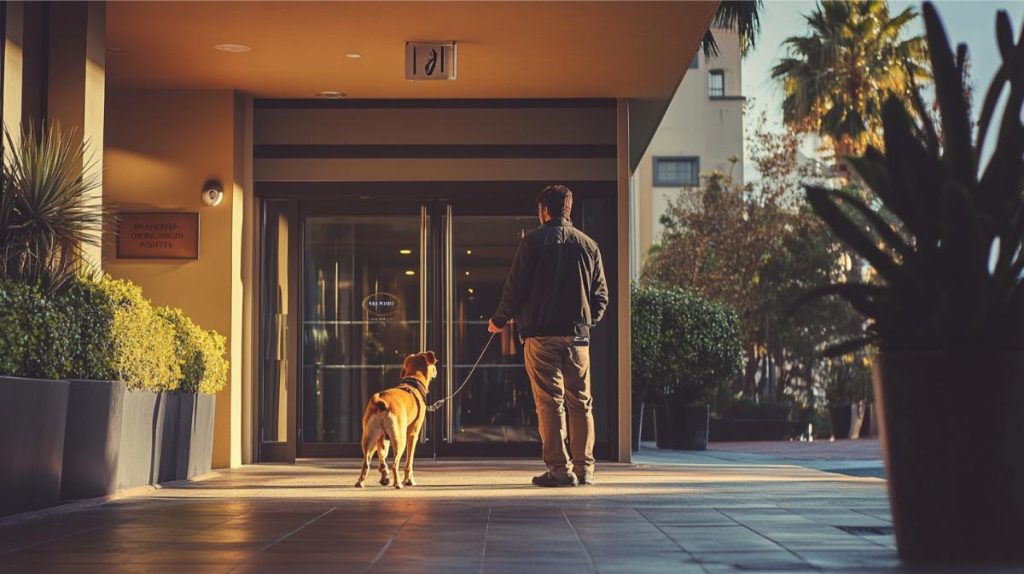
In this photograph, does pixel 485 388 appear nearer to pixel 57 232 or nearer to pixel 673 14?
pixel 673 14

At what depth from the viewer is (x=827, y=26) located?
28484 mm

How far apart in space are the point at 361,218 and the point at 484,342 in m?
1.58

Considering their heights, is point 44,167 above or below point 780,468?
above

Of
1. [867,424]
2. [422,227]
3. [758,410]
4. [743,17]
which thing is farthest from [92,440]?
[867,424]

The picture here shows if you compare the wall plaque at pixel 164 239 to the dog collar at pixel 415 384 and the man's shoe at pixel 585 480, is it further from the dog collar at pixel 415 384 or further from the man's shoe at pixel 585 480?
the man's shoe at pixel 585 480

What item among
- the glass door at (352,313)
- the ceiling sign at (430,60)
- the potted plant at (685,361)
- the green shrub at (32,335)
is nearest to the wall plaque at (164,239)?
the glass door at (352,313)

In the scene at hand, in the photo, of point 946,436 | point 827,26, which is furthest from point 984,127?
point 827,26

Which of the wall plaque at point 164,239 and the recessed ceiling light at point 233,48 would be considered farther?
the wall plaque at point 164,239

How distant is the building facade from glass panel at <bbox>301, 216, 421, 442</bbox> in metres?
0.02

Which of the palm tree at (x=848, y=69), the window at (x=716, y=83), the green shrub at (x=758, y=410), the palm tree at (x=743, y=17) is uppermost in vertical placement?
the window at (x=716, y=83)

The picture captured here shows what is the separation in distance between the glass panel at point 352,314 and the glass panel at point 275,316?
181 mm

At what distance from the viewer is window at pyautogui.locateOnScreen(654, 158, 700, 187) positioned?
41781 millimetres

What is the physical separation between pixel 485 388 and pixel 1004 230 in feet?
26.9

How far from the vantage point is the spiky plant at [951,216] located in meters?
4.31
